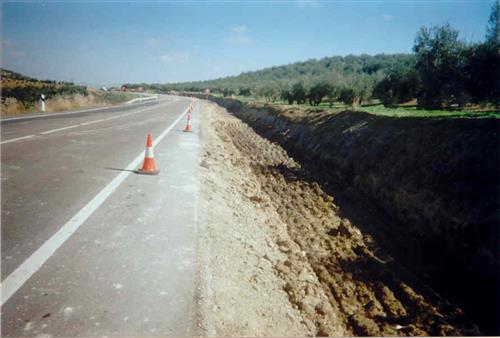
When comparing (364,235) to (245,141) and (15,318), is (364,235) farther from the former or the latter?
(245,141)

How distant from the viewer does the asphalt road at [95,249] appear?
2475mm

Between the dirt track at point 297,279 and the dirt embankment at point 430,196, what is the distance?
25 centimetres

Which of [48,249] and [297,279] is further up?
[48,249]

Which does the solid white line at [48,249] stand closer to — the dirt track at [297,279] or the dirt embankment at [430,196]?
the dirt track at [297,279]

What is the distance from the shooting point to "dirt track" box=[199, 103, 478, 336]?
3305mm

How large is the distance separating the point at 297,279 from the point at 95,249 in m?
2.88

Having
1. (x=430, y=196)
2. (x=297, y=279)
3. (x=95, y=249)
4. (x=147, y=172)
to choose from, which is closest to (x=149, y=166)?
(x=147, y=172)

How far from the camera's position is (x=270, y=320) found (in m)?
3.28

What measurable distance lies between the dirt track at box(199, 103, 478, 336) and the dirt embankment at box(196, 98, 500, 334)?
25 centimetres

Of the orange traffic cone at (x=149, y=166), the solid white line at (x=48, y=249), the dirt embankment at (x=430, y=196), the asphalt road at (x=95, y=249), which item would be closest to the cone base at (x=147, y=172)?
the orange traffic cone at (x=149, y=166)

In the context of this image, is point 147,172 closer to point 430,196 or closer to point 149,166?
point 149,166

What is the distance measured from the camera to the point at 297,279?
4.64 meters

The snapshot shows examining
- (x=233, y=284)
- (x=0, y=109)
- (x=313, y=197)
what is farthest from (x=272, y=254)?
(x=0, y=109)

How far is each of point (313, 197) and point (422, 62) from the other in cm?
976
